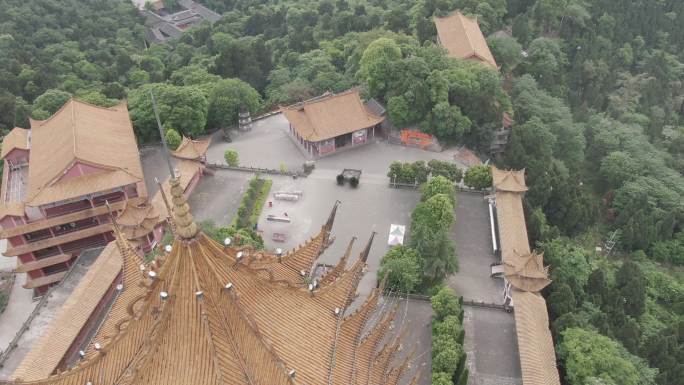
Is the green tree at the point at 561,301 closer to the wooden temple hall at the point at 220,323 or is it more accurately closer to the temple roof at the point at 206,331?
the wooden temple hall at the point at 220,323

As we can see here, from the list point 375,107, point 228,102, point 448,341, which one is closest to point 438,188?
point 448,341

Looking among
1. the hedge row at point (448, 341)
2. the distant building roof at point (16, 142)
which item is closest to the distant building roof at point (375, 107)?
the hedge row at point (448, 341)

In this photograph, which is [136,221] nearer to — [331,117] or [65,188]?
[65,188]

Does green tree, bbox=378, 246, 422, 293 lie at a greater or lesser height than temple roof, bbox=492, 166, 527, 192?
lesser

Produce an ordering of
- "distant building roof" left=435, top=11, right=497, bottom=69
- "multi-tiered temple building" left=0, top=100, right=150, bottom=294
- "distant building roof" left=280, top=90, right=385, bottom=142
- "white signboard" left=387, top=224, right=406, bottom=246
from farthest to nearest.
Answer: "distant building roof" left=435, top=11, right=497, bottom=69, "distant building roof" left=280, top=90, right=385, bottom=142, "white signboard" left=387, top=224, right=406, bottom=246, "multi-tiered temple building" left=0, top=100, right=150, bottom=294

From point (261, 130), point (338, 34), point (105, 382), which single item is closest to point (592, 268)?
point (261, 130)

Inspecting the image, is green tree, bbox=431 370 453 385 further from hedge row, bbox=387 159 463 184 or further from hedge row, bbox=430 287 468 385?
hedge row, bbox=387 159 463 184

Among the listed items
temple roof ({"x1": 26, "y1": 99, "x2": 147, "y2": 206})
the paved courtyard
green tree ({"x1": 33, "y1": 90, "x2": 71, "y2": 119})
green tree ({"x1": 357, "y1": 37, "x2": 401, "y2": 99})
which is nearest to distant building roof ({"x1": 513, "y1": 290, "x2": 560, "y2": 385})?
the paved courtyard

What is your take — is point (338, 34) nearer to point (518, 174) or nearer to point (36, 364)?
point (518, 174)
